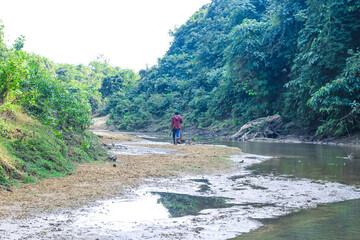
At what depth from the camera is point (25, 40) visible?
42.0ft

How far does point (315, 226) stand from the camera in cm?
461

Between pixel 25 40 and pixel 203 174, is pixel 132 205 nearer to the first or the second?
pixel 203 174

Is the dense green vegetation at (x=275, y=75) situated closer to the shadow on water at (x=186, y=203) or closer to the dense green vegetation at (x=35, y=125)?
the dense green vegetation at (x=35, y=125)

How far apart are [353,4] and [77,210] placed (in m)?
18.3

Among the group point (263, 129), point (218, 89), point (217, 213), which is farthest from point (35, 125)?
point (218, 89)

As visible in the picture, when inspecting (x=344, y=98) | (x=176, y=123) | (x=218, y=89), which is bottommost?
(x=176, y=123)

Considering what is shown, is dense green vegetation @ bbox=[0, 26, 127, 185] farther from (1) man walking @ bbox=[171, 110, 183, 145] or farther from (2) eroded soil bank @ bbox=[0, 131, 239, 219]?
(1) man walking @ bbox=[171, 110, 183, 145]

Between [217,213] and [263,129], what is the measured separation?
20142 millimetres

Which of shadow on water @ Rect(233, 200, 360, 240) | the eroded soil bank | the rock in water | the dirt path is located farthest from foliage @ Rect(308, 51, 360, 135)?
shadow on water @ Rect(233, 200, 360, 240)

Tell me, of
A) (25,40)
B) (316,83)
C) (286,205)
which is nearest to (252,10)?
(316,83)

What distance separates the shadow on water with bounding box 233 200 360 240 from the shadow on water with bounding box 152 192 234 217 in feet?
3.31

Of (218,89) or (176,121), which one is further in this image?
(218,89)

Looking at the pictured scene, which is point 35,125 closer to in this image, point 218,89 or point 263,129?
point 263,129

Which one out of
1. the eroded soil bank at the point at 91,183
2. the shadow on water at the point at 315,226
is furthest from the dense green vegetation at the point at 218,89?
the shadow on water at the point at 315,226
